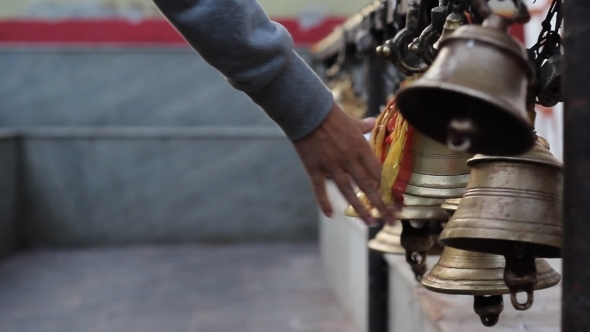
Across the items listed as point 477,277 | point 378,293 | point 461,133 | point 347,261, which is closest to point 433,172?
point 477,277

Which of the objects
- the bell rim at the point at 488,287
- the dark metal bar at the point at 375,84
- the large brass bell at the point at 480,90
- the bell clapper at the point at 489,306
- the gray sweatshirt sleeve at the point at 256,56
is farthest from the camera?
the dark metal bar at the point at 375,84

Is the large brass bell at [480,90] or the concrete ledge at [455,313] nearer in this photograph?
the large brass bell at [480,90]

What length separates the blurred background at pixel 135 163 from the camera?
693 cm

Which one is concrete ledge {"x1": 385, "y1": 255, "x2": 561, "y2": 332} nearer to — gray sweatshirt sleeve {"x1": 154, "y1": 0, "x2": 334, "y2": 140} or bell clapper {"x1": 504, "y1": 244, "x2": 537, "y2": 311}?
bell clapper {"x1": 504, "y1": 244, "x2": 537, "y2": 311}

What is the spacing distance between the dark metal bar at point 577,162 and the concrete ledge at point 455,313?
103cm

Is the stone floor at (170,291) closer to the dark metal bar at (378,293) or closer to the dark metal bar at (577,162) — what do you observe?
the dark metal bar at (378,293)

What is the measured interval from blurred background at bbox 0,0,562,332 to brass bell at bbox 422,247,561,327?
4.47 m

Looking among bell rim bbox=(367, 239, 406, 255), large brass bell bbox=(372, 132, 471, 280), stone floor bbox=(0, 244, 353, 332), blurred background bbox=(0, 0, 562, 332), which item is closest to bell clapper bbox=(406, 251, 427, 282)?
bell rim bbox=(367, 239, 406, 255)

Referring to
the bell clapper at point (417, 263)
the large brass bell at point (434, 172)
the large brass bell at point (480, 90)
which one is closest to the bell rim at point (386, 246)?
the bell clapper at point (417, 263)

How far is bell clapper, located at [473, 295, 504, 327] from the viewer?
5.19 feet

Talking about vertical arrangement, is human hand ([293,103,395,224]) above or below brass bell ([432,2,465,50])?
below

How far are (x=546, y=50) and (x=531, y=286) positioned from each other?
0.40 m

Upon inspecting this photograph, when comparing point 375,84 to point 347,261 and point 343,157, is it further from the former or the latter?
point 343,157

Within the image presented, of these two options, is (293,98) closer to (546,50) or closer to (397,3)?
(546,50)
